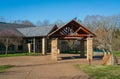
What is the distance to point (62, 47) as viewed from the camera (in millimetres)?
58406

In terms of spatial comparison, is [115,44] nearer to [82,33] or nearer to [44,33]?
[44,33]

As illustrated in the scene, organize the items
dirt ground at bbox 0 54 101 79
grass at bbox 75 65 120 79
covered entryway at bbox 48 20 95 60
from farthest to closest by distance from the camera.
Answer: covered entryway at bbox 48 20 95 60, grass at bbox 75 65 120 79, dirt ground at bbox 0 54 101 79

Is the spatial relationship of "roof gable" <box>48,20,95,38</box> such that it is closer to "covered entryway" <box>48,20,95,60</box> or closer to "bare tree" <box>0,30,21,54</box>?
"covered entryway" <box>48,20,95,60</box>

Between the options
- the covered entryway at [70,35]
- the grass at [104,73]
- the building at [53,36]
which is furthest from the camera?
the building at [53,36]

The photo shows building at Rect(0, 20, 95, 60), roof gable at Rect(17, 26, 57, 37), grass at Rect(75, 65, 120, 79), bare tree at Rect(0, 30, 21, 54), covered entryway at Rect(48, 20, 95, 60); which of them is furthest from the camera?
roof gable at Rect(17, 26, 57, 37)

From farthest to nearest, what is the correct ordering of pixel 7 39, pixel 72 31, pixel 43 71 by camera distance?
pixel 7 39 → pixel 72 31 → pixel 43 71

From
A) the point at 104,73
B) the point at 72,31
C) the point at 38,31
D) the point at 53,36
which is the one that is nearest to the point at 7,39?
the point at 38,31

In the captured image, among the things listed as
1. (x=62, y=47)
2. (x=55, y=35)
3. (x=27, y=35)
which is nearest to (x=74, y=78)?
(x=55, y=35)

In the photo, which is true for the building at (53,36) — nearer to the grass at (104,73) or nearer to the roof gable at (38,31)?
the roof gable at (38,31)

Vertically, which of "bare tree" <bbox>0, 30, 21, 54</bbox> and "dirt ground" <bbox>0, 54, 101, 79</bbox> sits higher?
"bare tree" <bbox>0, 30, 21, 54</bbox>

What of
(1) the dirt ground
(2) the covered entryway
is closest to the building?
(2) the covered entryway

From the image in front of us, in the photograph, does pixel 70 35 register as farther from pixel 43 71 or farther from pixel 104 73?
pixel 104 73

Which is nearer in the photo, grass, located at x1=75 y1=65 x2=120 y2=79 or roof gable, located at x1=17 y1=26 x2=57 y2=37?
grass, located at x1=75 y1=65 x2=120 y2=79

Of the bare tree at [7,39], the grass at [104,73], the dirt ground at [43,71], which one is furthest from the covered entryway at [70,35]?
the bare tree at [7,39]
